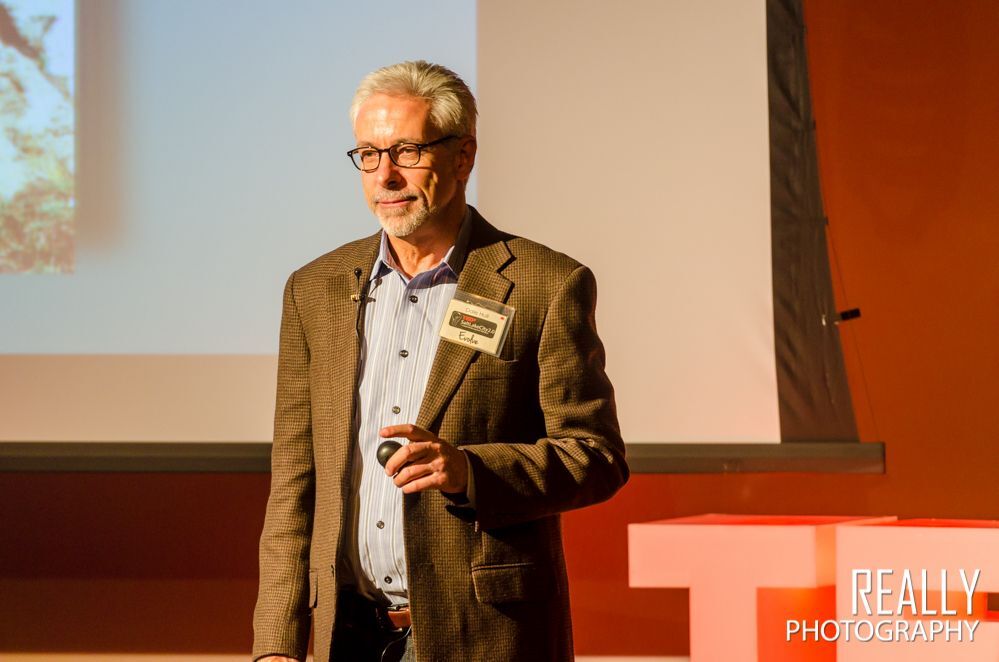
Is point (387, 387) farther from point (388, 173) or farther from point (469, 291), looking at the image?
point (388, 173)

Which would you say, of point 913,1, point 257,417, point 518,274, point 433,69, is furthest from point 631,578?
point 913,1

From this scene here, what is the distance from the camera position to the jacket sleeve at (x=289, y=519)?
164cm

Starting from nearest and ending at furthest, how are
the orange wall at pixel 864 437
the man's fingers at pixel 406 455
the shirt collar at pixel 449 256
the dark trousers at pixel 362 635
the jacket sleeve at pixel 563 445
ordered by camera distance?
→ the man's fingers at pixel 406 455
the jacket sleeve at pixel 563 445
the dark trousers at pixel 362 635
the shirt collar at pixel 449 256
the orange wall at pixel 864 437

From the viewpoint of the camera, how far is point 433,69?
1.67 meters

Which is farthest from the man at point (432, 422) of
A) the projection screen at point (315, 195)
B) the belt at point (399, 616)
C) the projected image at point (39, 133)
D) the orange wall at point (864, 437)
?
the orange wall at point (864, 437)

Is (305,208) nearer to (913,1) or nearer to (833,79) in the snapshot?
(833,79)

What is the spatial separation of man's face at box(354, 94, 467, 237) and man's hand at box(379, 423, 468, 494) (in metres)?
0.39

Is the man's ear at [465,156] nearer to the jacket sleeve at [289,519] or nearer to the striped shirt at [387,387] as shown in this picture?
the striped shirt at [387,387]

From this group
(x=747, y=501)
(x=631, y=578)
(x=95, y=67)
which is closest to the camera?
(x=631, y=578)

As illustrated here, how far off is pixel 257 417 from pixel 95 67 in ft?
3.46

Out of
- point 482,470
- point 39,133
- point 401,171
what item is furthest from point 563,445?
point 39,133

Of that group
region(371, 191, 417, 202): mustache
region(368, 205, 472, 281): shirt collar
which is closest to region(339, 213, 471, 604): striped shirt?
region(368, 205, 472, 281): shirt collar

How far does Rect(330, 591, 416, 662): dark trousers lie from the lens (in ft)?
5.14

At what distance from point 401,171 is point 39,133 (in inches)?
68.5
